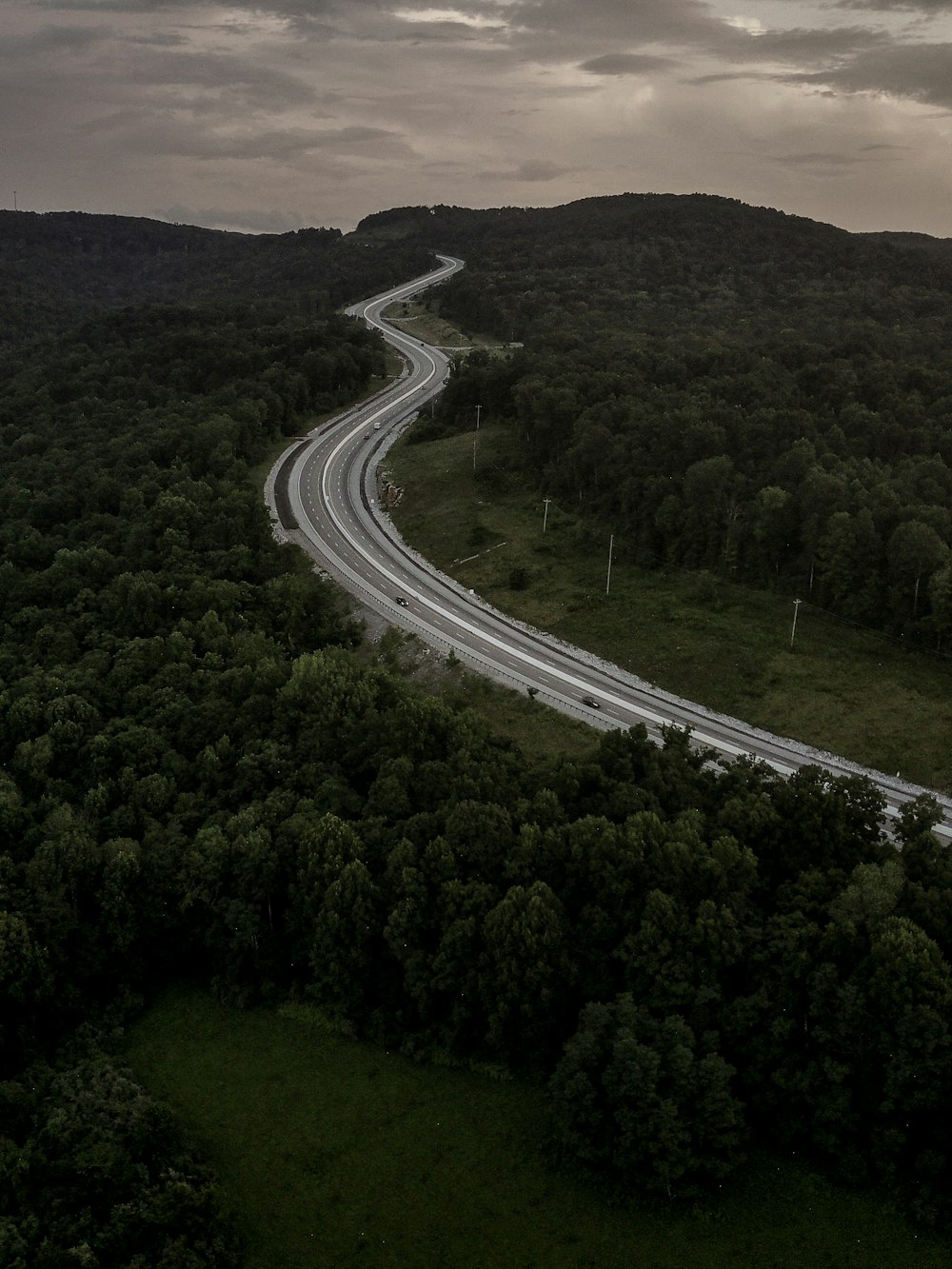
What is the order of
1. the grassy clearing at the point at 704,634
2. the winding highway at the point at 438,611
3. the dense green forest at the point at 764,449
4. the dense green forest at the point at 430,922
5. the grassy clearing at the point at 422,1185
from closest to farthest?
1. the grassy clearing at the point at 422,1185
2. the dense green forest at the point at 430,922
3. the winding highway at the point at 438,611
4. the grassy clearing at the point at 704,634
5. the dense green forest at the point at 764,449

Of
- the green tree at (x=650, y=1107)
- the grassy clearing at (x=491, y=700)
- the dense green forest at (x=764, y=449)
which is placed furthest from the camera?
the dense green forest at (x=764, y=449)

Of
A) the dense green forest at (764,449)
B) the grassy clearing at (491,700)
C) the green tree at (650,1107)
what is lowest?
the green tree at (650,1107)

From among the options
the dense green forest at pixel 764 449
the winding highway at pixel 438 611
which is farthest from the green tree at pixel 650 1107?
the dense green forest at pixel 764 449

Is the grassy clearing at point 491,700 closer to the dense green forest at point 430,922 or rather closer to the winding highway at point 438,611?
the winding highway at point 438,611

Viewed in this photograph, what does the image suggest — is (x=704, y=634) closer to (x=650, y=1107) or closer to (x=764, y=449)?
(x=764, y=449)

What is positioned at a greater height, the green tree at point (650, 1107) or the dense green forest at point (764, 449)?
the dense green forest at point (764, 449)

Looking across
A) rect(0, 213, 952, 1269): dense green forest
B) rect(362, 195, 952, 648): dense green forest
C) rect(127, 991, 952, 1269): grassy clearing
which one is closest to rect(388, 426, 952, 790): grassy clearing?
rect(362, 195, 952, 648): dense green forest

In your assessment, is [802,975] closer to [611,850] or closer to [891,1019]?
[891,1019]

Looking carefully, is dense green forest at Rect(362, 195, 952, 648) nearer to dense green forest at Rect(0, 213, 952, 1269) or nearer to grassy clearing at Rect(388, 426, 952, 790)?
grassy clearing at Rect(388, 426, 952, 790)
